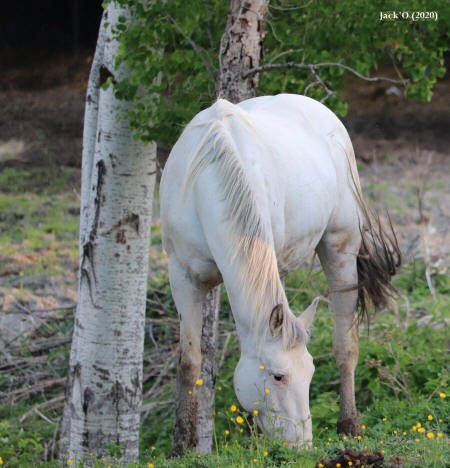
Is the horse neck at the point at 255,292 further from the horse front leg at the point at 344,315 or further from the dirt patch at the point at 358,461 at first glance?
the horse front leg at the point at 344,315

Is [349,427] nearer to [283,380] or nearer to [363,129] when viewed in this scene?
[283,380]

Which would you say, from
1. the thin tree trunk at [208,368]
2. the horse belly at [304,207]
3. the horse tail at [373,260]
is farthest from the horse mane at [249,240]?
the thin tree trunk at [208,368]

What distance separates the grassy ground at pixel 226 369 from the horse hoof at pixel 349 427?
0.06m

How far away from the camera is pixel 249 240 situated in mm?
4613

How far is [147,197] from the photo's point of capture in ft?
23.4

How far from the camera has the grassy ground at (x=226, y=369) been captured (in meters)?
5.82

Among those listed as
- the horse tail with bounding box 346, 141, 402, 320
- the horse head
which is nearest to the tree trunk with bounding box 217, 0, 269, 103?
the horse tail with bounding box 346, 141, 402, 320

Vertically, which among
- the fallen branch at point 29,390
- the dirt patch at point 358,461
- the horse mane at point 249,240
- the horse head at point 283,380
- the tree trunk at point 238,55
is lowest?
the fallen branch at point 29,390

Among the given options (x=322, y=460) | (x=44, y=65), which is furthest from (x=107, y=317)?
(x=44, y=65)

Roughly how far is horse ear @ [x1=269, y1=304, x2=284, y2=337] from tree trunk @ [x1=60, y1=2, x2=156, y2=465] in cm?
274

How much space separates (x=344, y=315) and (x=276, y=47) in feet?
7.10

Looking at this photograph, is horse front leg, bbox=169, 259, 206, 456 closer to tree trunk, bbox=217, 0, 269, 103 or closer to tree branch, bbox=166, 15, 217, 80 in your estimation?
tree trunk, bbox=217, 0, 269, 103

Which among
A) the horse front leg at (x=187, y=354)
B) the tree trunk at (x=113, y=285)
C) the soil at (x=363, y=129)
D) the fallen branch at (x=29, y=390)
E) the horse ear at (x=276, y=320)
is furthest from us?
the soil at (x=363, y=129)

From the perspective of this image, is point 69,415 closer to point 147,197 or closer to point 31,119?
point 147,197
